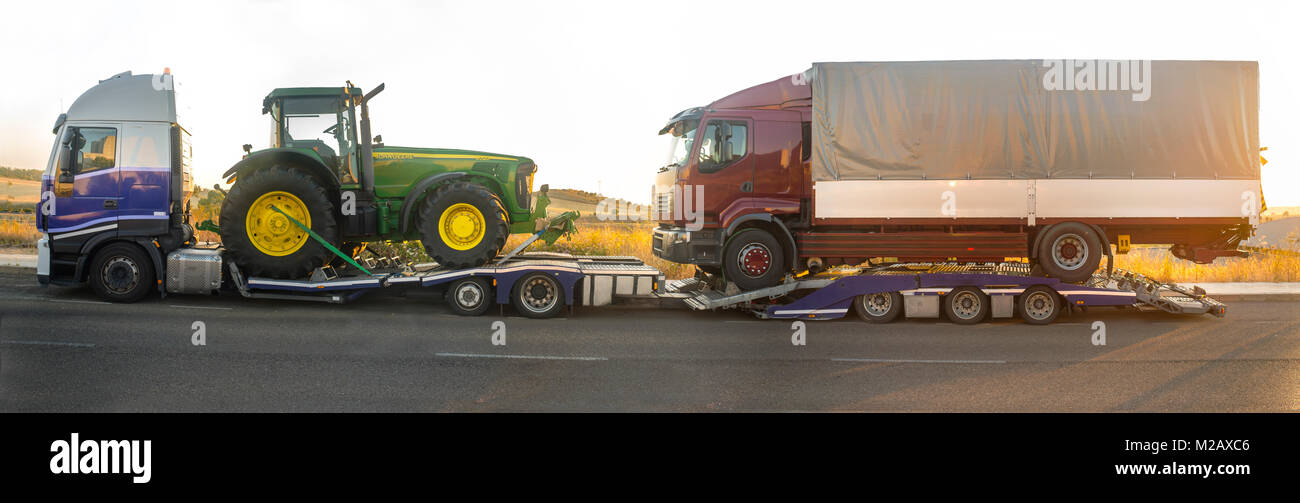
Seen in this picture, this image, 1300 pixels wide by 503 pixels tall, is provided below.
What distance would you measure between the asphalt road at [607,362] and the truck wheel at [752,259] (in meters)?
0.63

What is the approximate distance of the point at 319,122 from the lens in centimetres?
1206

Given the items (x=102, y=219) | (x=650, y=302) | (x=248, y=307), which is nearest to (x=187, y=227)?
(x=102, y=219)

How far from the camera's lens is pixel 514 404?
22.0ft

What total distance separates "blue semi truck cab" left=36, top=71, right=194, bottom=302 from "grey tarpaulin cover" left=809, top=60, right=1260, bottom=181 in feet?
32.4

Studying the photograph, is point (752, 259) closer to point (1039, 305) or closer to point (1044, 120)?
point (1039, 305)

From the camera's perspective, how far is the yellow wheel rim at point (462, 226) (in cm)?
1198

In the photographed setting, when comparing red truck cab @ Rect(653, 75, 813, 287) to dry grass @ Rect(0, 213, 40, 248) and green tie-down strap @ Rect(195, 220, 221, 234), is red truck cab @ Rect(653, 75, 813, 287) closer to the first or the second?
green tie-down strap @ Rect(195, 220, 221, 234)

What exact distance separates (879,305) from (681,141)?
3.86 meters

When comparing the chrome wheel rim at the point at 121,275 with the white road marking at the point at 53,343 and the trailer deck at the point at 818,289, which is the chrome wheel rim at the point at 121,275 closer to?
the trailer deck at the point at 818,289

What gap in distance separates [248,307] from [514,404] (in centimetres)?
709

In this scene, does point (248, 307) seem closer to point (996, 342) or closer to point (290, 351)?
point (290, 351)

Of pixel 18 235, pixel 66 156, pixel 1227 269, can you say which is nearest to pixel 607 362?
pixel 66 156

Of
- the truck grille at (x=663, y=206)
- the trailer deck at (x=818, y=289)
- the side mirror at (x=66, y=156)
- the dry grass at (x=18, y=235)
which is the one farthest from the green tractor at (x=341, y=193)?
the dry grass at (x=18, y=235)

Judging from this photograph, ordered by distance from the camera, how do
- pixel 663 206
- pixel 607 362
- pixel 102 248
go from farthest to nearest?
pixel 663 206, pixel 102 248, pixel 607 362
